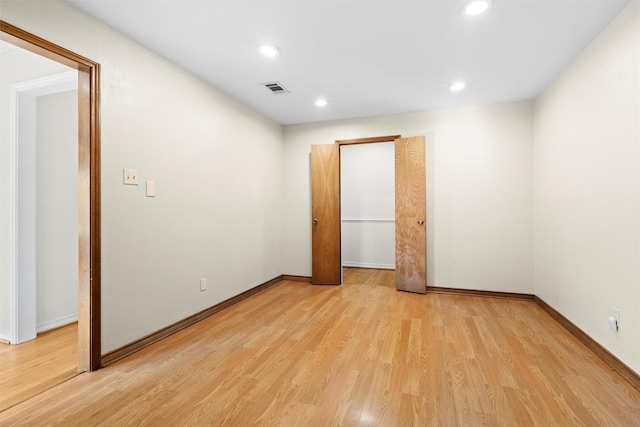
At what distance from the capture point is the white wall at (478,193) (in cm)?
333

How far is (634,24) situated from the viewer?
67.0 inches

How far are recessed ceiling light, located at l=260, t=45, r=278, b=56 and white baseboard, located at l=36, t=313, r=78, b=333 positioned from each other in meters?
3.02

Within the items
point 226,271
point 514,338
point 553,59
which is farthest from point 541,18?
point 226,271

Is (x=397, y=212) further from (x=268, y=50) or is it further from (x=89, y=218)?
(x=89, y=218)

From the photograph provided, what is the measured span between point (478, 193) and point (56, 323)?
464cm

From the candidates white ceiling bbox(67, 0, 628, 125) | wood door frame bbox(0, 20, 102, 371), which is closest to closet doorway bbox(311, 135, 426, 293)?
white ceiling bbox(67, 0, 628, 125)

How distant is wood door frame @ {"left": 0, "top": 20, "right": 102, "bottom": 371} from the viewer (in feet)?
5.98

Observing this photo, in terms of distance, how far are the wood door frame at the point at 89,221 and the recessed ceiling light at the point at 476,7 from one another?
95.1 inches

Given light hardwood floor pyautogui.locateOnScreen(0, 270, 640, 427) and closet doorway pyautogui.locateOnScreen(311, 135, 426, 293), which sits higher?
closet doorway pyautogui.locateOnScreen(311, 135, 426, 293)

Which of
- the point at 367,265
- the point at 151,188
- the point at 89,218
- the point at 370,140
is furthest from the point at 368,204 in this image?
the point at 89,218

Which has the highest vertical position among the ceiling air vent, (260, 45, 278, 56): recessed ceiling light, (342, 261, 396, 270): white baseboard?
the ceiling air vent

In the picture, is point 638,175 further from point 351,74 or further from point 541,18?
point 351,74

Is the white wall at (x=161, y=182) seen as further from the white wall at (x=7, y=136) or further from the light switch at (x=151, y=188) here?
the white wall at (x=7, y=136)

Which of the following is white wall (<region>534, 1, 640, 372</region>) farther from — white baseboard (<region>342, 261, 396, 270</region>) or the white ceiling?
white baseboard (<region>342, 261, 396, 270</region>)
